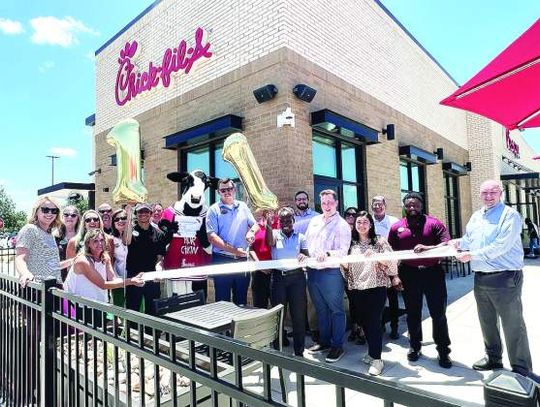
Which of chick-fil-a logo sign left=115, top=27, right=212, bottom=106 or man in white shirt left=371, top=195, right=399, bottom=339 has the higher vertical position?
chick-fil-a logo sign left=115, top=27, right=212, bottom=106

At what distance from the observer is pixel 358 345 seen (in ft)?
14.4

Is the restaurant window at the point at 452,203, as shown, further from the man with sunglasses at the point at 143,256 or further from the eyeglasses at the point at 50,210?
the eyeglasses at the point at 50,210

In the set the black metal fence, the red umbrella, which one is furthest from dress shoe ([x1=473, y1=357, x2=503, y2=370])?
the red umbrella

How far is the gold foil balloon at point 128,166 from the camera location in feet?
10.2

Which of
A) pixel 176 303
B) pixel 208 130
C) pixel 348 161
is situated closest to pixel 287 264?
pixel 176 303

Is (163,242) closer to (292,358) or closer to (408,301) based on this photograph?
(408,301)

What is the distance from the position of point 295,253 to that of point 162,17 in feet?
21.9

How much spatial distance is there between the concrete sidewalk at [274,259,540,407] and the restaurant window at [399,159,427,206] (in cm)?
423

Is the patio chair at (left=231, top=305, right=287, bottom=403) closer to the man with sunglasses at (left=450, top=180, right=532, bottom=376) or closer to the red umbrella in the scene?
the man with sunglasses at (left=450, top=180, right=532, bottom=376)

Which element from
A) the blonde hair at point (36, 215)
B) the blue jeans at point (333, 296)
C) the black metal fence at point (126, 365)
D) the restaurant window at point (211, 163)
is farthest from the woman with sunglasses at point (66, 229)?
the blue jeans at point (333, 296)

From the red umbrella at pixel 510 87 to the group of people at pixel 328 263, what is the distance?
0.73 metres

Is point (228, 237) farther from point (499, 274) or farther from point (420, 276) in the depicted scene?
point (499, 274)

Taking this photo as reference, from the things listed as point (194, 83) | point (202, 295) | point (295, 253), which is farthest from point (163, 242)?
point (194, 83)

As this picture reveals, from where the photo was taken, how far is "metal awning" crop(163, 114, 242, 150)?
6.02 metres
